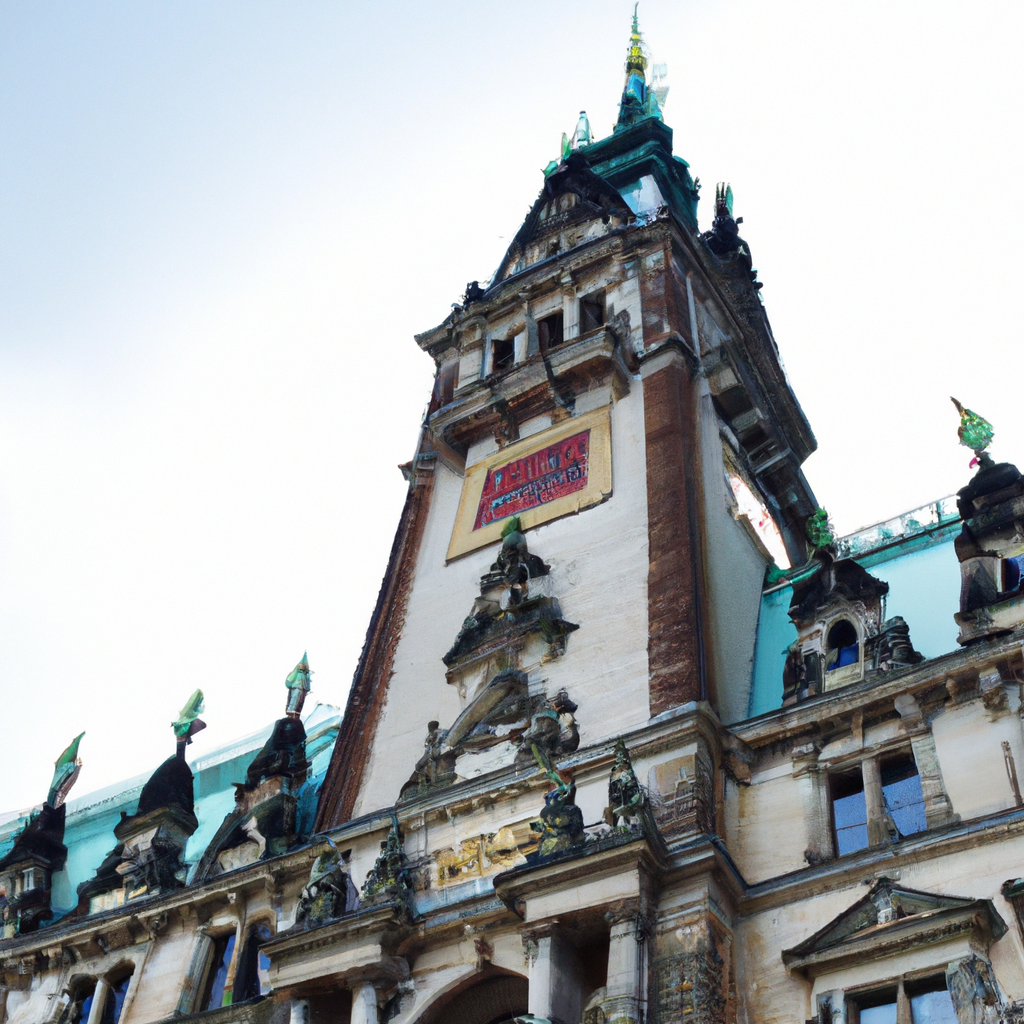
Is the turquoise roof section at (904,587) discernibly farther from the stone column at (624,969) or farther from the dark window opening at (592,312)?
the dark window opening at (592,312)

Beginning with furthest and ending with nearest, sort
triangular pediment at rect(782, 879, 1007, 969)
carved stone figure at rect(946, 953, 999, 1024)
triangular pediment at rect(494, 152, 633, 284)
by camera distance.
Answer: triangular pediment at rect(494, 152, 633, 284)
triangular pediment at rect(782, 879, 1007, 969)
carved stone figure at rect(946, 953, 999, 1024)

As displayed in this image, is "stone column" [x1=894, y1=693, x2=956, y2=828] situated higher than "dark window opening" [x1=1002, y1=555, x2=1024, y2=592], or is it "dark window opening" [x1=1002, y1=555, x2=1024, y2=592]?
"dark window opening" [x1=1002, y1=555, x2=1024, y2=592]

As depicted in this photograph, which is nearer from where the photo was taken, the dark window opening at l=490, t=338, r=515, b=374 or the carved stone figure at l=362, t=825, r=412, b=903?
the carved stone figure at l=362, t=825, r=412, b=903

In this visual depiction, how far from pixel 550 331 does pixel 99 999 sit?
1899 centimetres

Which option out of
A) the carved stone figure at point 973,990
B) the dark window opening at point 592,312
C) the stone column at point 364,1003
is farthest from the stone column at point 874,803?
the dark window opening at point 592,312

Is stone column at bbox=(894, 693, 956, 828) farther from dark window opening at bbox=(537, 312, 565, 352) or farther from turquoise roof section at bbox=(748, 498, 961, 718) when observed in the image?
dark window opening at bbox=(537, 312, 565, 352)

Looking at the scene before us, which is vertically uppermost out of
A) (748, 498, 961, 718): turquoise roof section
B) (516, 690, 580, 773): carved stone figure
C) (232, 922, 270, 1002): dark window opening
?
(748, 498, 961, 718): turquoise roof section

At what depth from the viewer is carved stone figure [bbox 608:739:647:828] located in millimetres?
20734

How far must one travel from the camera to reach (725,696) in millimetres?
24922

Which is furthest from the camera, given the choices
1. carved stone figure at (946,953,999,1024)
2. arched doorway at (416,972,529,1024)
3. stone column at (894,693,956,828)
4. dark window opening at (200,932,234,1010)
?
dark window opening at (200,932,234,1010)

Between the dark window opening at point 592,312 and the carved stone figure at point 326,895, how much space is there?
51.6 feet

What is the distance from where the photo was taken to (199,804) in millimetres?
35250

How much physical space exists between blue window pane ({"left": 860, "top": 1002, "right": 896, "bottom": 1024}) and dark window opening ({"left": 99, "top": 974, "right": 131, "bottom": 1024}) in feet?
51.4

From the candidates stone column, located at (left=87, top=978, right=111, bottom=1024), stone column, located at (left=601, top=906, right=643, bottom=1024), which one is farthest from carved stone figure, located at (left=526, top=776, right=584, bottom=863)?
stone column, located at (left=87, top=978, right=111, bottom=1024)
